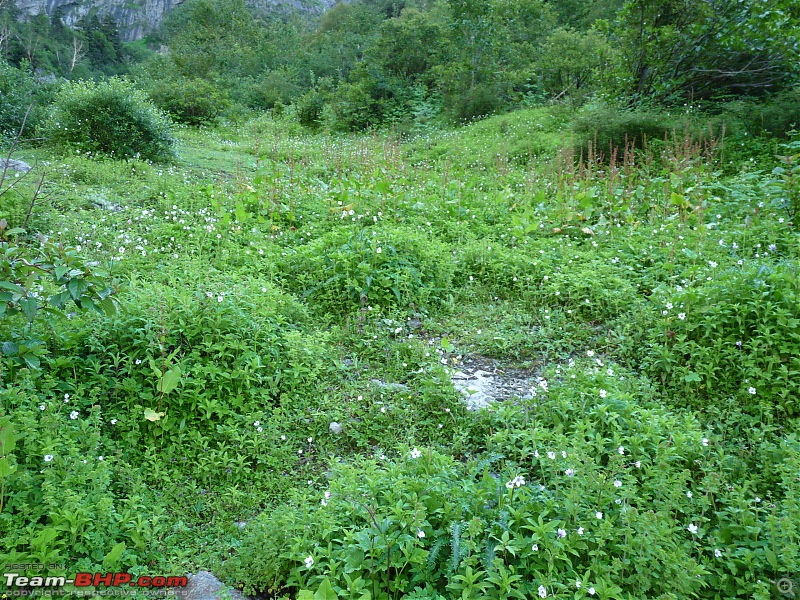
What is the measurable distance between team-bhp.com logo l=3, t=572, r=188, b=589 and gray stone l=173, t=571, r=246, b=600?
37 mm

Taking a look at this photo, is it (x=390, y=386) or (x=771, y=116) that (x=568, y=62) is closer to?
(x=771, y=116)

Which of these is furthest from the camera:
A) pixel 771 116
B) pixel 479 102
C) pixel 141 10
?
pixel 141 10

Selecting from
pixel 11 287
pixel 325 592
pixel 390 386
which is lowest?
pixel 390 386

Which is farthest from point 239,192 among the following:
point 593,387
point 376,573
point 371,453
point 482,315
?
point 376,573

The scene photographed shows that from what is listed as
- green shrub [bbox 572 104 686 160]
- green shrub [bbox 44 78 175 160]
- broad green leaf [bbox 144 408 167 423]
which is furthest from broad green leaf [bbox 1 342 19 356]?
green shrub [bbox 572 104 686 160]

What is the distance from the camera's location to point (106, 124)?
979cm

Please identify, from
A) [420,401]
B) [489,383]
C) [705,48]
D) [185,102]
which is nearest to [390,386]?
[420,401]

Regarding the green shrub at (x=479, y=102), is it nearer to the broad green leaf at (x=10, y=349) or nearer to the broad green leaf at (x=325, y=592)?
the broad green leaf at (x=10, y=349)

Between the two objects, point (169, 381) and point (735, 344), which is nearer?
point (169, 381)

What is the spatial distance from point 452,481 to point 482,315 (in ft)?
7.93

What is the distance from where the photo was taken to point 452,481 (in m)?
2.81

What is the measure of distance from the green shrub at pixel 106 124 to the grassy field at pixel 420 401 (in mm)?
3439

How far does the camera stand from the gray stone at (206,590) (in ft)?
8.12

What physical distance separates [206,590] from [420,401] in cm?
181
